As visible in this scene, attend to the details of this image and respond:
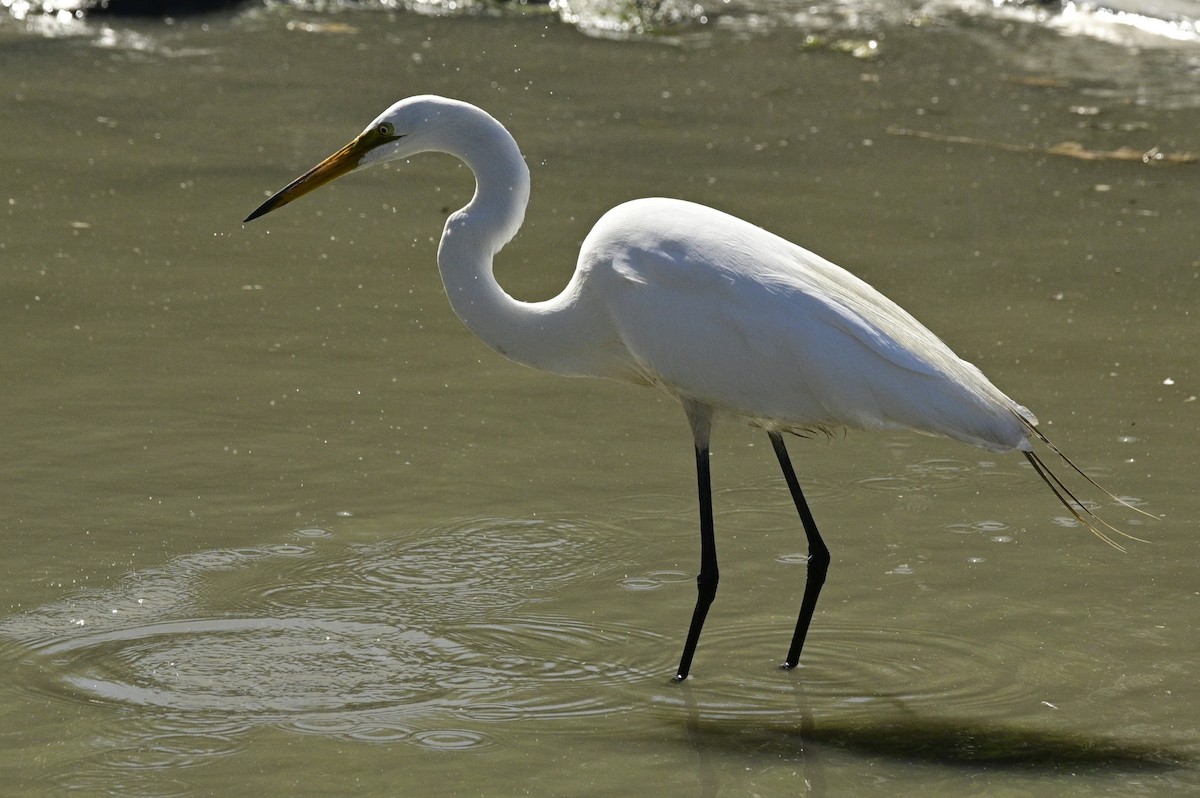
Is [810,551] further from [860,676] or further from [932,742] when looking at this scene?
[932,742]

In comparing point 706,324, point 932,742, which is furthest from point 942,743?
point 706,324

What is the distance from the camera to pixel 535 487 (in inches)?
210

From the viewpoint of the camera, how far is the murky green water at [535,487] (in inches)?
153

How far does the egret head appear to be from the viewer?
14.6 feet

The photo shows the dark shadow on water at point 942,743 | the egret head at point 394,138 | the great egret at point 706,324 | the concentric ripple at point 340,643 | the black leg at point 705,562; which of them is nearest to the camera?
the dark shadow on water at point 942,743

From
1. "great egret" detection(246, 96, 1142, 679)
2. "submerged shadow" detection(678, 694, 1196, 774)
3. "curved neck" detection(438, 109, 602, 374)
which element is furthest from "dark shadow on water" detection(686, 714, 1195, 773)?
"curved neck" detection(438, 109, 602, 374)

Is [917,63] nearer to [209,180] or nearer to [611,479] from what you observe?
[209,180]

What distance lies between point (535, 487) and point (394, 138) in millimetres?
1322

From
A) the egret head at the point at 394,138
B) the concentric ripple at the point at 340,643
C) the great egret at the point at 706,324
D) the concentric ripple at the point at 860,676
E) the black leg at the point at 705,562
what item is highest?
the egret head at the point at 394,138

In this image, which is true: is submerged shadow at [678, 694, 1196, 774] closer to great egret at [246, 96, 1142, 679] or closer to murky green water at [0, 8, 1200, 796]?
murky green water at [0, 8, 1200, 796]

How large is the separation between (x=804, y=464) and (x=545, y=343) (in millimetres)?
1411

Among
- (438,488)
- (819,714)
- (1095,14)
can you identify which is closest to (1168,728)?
(819,714)

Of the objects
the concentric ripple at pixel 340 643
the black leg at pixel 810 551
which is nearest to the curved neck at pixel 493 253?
the black leg at pixel 810 551

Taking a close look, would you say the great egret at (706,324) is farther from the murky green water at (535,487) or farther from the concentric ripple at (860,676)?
the murky green water at (535,487)
